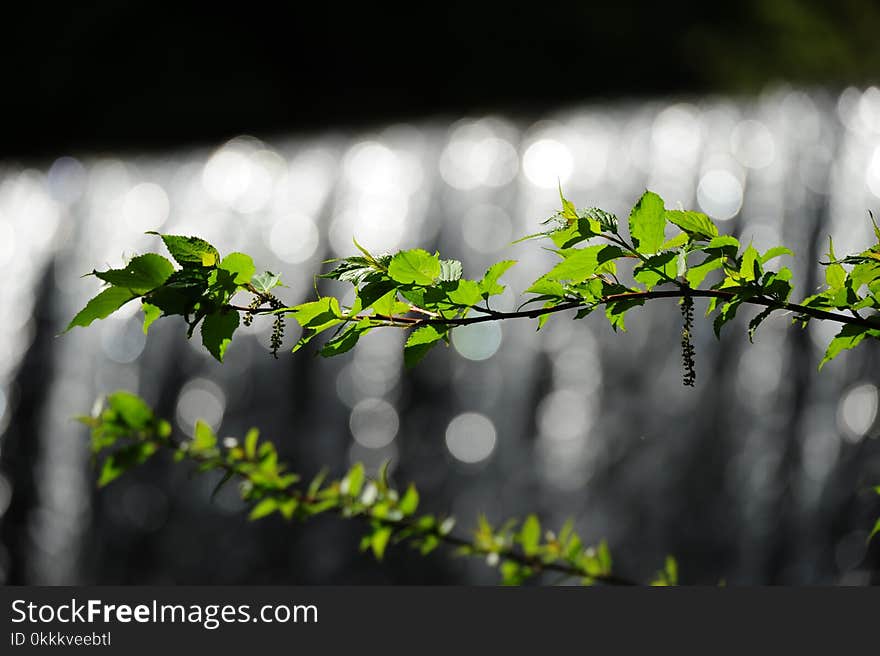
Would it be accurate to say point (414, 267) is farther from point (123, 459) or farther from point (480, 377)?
point (480, 377)

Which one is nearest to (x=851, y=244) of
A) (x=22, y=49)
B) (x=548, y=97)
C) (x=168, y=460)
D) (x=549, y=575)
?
(x=549, y=575)

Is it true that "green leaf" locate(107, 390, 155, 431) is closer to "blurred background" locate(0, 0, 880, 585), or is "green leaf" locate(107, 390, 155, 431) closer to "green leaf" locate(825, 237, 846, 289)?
"green leaf" locate(825, 237, 846, 289)

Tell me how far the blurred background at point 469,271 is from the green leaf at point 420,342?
Result: 5.92 feet

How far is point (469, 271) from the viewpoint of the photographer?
2961 millimetres

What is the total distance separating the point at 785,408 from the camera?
2.36 meters

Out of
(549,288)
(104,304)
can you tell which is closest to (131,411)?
(104,304)

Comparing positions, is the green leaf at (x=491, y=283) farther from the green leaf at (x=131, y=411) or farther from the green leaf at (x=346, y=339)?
the green leaf at (x=131, y=411)

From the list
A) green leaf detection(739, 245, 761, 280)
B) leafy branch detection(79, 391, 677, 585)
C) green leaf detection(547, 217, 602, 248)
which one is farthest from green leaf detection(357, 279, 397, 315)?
leafy branch detection(79, 391, 677, 585)

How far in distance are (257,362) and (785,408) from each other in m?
1.58

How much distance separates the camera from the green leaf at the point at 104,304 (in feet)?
1.86

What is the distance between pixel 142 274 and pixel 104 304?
3cm

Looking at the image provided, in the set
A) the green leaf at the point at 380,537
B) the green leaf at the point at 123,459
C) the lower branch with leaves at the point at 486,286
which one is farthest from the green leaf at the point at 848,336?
the green leaf at the point at 123,459

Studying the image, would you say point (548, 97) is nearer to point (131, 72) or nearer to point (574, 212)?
point (131, 72)

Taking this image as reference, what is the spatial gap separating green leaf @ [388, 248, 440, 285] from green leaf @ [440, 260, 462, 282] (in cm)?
1
